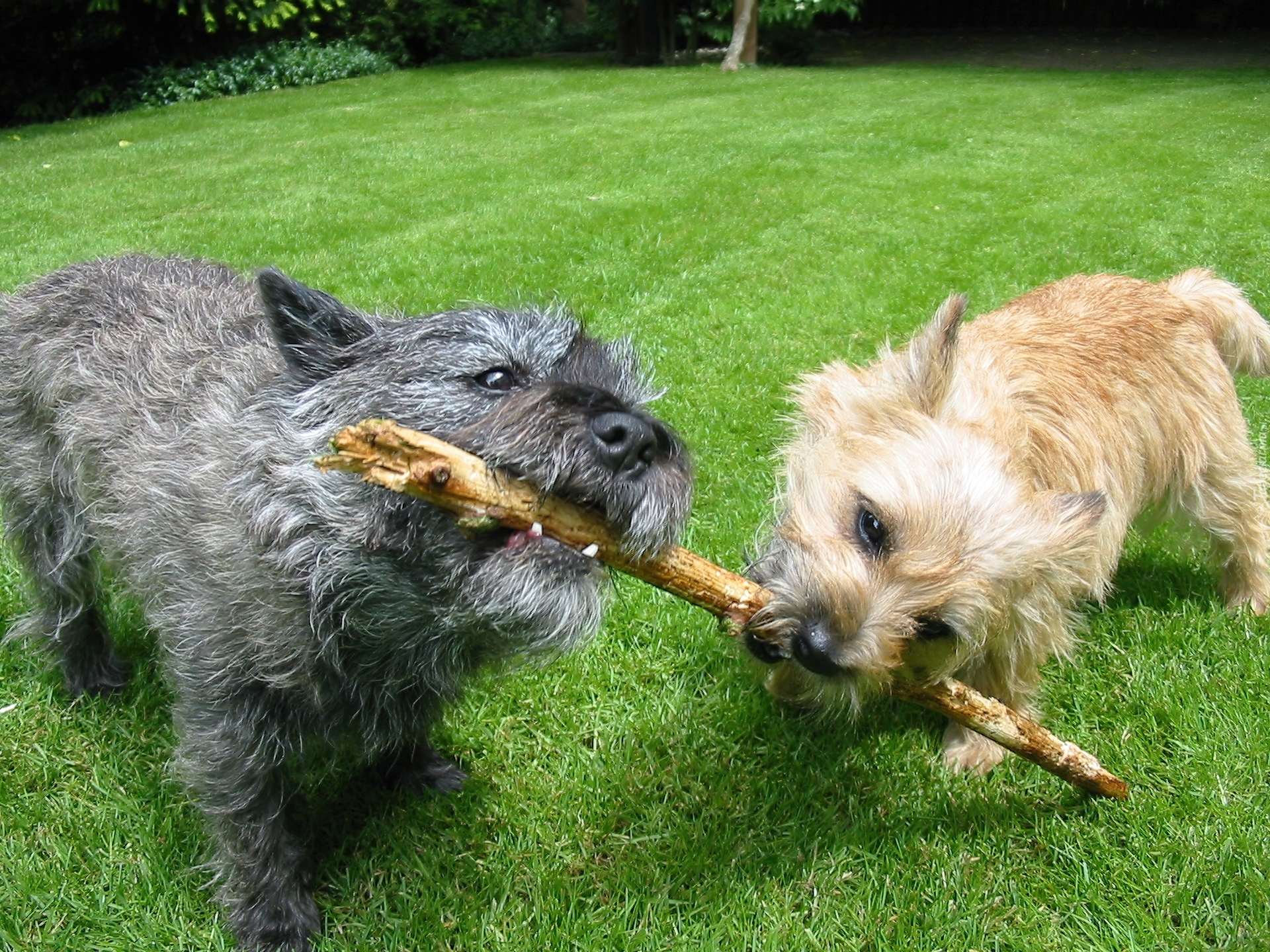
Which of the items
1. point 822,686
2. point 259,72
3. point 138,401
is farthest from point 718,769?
point 259,72

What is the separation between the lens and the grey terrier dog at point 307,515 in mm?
2072

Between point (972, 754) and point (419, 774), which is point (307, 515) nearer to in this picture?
point (419, 774)

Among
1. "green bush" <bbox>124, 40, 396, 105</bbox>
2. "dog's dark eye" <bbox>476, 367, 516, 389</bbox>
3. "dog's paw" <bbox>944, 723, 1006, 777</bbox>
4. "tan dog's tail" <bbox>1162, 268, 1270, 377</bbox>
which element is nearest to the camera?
"dog's dark eye" <bbox>476, 367, 516, 389</bbox>

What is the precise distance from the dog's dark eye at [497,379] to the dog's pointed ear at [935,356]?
64.9 inches

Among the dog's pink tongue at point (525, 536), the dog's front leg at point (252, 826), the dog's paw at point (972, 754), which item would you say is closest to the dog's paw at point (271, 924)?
the dog's front leg at point (252, 826)

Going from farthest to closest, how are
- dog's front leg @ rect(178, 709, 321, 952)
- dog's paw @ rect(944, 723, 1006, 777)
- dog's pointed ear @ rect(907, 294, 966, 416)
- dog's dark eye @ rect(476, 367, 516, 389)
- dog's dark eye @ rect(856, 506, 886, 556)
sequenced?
dog's paw @ rect(944, 723, 1006, 777), dog's pointed ear @ rect(907, 294, 966, 416), dog's dark eye @ rect(856, 506, 886, 556), dog's front leg @ rect(178, 709, 321, 952), dog's dark eye @ rect(476, 367, 516, 389)

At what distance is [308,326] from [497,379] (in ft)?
1.83

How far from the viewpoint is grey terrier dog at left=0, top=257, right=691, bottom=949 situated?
2.07 metres

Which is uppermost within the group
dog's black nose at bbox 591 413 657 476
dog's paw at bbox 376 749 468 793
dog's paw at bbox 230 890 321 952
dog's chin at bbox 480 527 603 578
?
dog's black nose at bbox 591 413 657 476

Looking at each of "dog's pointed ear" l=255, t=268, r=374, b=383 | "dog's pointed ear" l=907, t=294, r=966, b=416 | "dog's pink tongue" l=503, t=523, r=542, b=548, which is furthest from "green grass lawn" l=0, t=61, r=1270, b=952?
"dog's pointed ear" l=907, t=294, r=966, b=416

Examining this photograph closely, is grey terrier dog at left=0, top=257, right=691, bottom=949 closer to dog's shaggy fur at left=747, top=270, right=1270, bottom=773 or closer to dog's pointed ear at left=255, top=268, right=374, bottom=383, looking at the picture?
dog's pointed ear at left=255, top=268, right=374, bottom=383

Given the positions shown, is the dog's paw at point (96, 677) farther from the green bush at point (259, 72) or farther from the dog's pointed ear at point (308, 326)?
the green bush at point (259, 72)

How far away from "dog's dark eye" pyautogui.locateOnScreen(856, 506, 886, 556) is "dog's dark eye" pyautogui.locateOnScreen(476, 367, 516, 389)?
1.36 m

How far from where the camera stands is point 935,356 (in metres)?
3.15
